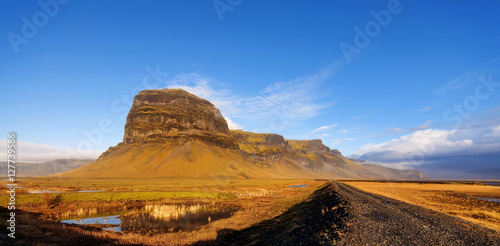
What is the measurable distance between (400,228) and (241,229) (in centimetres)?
1634

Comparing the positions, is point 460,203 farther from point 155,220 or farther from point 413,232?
point 155,220

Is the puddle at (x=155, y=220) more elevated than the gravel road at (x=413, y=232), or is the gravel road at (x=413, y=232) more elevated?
the gravel road at (x=413, y=232)

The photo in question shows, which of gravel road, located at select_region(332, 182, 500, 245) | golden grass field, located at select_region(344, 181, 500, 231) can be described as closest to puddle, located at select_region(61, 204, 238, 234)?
gravel road, located at select_region(332, 182, 500, 245)

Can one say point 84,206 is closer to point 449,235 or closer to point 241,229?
point 241,229

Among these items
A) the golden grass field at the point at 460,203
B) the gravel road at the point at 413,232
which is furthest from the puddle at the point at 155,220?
the golden grass field at the point at 460,203

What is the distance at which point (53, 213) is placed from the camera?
3347 cm

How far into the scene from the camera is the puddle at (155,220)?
27.2 meters

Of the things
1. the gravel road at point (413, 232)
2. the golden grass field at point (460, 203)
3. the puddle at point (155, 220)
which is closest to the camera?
the gravel road at point (413, 232)

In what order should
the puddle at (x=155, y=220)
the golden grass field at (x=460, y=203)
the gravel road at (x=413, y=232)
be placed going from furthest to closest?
the puddle at (x=155, y=220), the golden grass field at (x=460, y=203), the gravel road at (x=413, y=232)

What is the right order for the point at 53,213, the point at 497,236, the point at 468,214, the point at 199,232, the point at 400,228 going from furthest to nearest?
the point at 53,213, the point at 468,214, the point at 199,232, the point at 400,228, the point at 497,236

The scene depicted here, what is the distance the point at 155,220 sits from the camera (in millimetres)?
31609

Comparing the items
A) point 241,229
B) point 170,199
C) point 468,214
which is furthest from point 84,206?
point 468,214

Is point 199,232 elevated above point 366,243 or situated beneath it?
situated beneath

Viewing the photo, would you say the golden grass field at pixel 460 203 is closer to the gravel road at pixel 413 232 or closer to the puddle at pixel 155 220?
the gravel road at pixel 413 232
